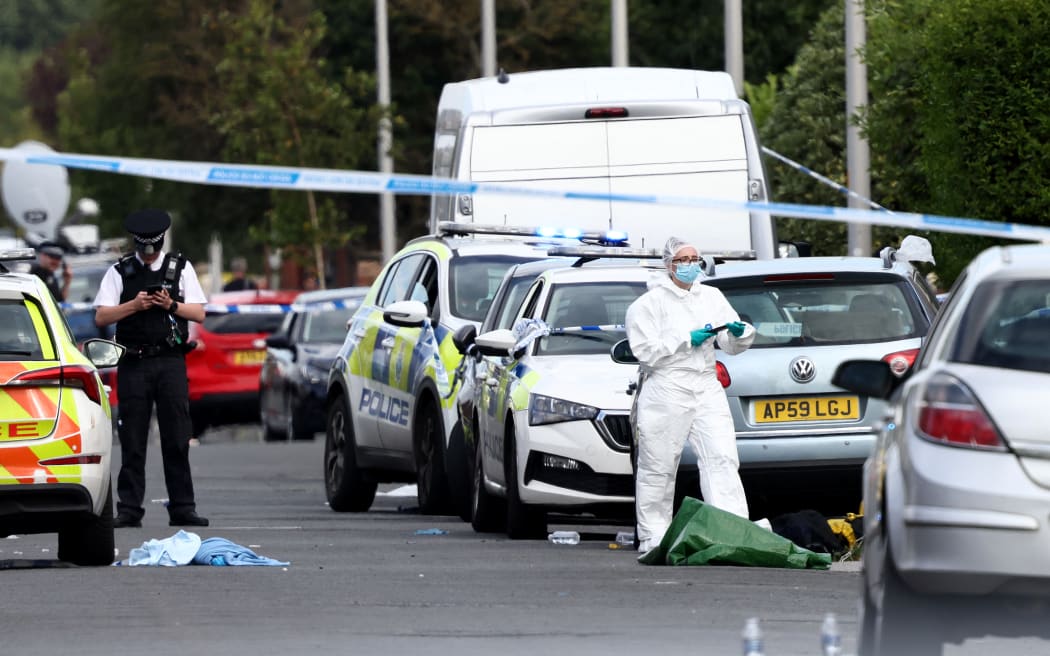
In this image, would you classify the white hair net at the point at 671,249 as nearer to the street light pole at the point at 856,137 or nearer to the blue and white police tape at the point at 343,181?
the blue and white police tape at the point at 343,181

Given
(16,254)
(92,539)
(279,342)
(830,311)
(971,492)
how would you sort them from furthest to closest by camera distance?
(279,342) < (16,254) < (830,311) < (92,539) < (971,492)

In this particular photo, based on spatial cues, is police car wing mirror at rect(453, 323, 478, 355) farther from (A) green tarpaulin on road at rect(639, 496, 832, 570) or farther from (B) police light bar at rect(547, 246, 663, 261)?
(A) green tarpaulin on road at rect(639, 496, 832, 570)

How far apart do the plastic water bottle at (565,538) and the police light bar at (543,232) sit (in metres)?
2.97

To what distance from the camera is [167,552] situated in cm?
1290

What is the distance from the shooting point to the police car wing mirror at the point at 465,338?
15719mm

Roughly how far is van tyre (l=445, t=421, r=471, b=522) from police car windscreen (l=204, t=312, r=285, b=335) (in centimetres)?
1448

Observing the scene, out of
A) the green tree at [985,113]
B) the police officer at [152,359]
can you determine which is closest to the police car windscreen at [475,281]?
the police officer at [152,359]

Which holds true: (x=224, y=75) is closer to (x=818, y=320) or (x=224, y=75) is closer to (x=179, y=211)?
(x=179, y=211)

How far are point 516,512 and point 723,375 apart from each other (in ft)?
5.30

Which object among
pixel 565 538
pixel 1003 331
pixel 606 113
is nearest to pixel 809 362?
pixel 565 538

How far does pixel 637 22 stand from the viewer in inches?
2068

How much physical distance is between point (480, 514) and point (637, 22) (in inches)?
1494

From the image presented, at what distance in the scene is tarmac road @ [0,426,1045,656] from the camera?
30.9ft

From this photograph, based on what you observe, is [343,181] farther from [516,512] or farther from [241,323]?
[241,323]
